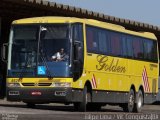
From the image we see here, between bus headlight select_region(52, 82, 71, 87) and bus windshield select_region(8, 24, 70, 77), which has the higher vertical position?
bus windshield select_region(8, 24, 70, 77)

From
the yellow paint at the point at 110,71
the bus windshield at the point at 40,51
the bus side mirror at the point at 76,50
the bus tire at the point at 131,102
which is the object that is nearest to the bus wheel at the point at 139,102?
the bus tire at the point at 131,102

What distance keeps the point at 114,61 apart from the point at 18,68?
464cm

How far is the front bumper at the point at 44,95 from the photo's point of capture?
2361 cm

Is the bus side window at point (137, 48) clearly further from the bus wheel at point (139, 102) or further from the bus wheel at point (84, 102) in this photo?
the bus wheel at point (84, 102)

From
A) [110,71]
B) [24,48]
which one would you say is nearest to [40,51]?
[24,48]

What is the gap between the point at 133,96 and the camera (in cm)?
2919

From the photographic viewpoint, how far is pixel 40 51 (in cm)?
2377

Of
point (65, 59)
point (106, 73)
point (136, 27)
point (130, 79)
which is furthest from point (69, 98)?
point (136, 27)

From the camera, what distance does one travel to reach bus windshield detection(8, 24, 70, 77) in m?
23.6

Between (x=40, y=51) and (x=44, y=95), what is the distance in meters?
1.47

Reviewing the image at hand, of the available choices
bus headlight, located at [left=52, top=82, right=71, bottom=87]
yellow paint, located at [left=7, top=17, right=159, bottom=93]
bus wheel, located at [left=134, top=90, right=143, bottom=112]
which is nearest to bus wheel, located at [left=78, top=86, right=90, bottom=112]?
yellow paint, located at [left=7, top=17, right=159, bottom=93]

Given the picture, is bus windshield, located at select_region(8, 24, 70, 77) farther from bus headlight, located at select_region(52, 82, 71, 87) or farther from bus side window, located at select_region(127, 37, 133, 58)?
bus side window, located at select_region(127, 37, 133, 58)

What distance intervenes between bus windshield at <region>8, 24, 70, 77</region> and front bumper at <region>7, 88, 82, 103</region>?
51 cm

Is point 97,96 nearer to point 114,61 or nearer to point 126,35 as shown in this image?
point 114,61
